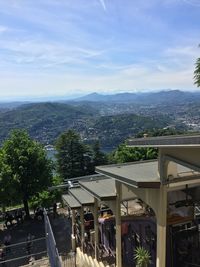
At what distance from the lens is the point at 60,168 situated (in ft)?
176

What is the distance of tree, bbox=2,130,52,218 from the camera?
2245 centimetres

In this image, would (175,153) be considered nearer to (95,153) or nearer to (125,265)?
(125,265)

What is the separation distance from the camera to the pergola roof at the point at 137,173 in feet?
23.3

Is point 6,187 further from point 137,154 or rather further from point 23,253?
point 137,154

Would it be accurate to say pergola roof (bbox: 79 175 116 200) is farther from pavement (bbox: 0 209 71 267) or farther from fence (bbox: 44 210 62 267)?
pavement (bbox: 0 209 71 267)

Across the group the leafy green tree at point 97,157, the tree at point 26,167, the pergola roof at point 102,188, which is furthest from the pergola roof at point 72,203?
the leafy green tree at point 97,157

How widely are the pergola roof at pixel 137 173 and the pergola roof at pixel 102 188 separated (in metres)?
0.66

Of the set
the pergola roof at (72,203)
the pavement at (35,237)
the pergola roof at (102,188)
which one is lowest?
the pavement at (35,237)

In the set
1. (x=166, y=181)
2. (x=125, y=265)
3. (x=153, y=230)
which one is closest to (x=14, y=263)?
(x=125, y=265)

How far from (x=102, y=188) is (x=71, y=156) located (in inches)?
1721

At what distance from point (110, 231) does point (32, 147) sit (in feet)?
43.5

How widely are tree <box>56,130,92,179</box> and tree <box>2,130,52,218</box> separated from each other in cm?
2589

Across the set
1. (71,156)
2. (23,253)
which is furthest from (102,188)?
(71,156)

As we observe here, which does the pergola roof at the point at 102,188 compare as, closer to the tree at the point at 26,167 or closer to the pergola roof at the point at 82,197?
the pergola roof at the point at 82,197
